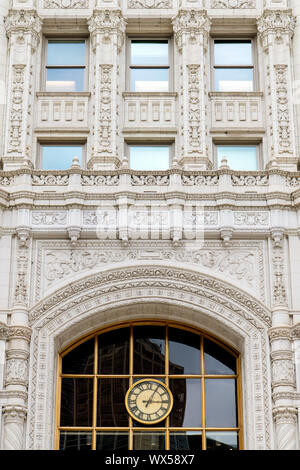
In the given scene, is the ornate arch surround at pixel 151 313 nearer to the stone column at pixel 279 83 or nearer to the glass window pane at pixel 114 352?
the glass window pane at pixel 114 352

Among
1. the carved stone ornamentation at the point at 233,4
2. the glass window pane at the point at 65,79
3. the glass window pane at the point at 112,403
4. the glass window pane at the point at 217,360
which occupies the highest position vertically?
the carved stone ornamentation at the point at 233,4

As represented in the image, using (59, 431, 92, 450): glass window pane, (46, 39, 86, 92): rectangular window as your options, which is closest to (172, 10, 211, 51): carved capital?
(46, 39, 86, 92): rectangular window

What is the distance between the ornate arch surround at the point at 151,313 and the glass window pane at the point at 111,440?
123 centimetres

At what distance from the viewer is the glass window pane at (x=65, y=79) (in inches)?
1056

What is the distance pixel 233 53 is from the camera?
27.6 metres

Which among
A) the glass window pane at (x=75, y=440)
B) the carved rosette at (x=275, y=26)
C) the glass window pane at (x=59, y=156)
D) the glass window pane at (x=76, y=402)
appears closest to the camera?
the glass window pane at (x=75, y=440)

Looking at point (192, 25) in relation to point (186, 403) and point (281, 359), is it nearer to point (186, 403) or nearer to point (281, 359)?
point (281, 359)

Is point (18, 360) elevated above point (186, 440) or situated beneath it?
elevated above

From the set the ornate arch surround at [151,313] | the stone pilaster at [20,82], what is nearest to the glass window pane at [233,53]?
the stone pilaster at [20,82]

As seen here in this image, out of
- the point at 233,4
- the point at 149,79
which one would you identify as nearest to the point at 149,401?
the point at 149,79

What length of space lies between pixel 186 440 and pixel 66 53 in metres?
11.7

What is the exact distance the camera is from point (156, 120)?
25969 millimetres
